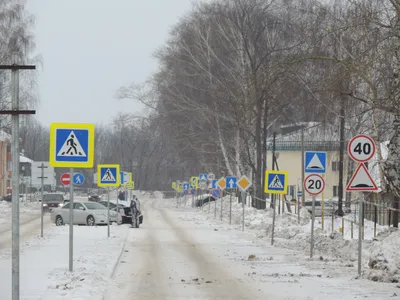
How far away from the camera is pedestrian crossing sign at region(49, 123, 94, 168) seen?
50.1ft

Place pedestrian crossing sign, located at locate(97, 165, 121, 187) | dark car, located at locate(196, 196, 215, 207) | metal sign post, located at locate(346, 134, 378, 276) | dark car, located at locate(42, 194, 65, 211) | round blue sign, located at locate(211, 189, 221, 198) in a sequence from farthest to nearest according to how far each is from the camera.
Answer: dark car, located at locate(196, 196, 215, 207)
dark car, located at locate(42, 194, 65, 211)
round blue sign, located at locate(211, 189, 221, 198)
pedestrian crossing sign, located at locate(97, 165, 121, 187)
metal sign post, located at locate(346, 134, 378, 276)

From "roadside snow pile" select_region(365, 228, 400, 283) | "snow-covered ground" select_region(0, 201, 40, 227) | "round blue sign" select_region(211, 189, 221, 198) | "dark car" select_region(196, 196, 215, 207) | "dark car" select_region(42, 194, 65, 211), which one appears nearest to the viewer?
"roadside snow pile" select_region(365, 228, 400, 283)

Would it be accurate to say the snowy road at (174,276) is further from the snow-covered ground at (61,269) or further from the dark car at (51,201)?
the dark car at (51,201)

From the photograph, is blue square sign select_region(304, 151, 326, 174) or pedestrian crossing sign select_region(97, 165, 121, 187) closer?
blue square sign select_region(304, 151, 326, 174)

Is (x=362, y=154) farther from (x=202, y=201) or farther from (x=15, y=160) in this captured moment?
(x=202, y=201)

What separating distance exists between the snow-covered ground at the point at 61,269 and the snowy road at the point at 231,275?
0.39 m

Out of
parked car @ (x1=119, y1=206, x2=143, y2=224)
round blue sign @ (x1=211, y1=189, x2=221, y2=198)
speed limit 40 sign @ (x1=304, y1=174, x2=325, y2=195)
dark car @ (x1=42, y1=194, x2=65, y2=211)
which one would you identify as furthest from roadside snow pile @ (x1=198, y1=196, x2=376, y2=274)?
dark car @ (x1=42, y1=194, x2=65, y2=211)

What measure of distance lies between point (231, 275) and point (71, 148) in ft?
14.7

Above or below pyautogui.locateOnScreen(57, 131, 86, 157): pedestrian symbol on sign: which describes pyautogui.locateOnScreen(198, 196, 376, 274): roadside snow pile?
below

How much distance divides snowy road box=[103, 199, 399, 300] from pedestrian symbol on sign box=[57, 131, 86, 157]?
246 cm

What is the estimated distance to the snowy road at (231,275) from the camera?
46.6 ft

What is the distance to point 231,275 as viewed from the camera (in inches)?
690

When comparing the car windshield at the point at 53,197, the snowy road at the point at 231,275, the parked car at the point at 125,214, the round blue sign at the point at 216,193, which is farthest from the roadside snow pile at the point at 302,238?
the car windshield at the point at 53,197

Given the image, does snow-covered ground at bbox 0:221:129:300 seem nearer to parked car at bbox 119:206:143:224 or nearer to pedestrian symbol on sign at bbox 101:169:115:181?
pedestrian symbol on sign at bbox 101:169:115:181
